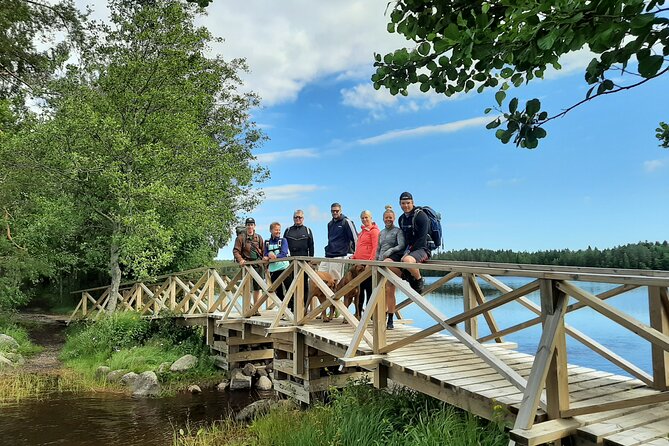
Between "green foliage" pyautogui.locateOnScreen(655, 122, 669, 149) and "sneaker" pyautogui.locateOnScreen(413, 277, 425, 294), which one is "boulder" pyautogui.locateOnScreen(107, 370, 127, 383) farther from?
"green foliage" pyautogui.locateOnScreen(655, 122, 669, 149)

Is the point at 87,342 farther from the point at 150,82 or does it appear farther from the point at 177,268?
the point at 150,82

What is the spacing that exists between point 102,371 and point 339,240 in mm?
6695

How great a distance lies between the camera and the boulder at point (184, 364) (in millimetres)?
11211

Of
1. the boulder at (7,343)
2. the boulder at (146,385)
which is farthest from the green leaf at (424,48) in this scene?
the boulder at (7,343)

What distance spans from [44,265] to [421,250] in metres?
12.2

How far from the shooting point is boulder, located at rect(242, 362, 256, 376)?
11.1 m

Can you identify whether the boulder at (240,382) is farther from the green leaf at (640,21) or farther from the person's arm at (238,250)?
the green leaf at (640,21)

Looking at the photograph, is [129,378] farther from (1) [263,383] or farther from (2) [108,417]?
(1) [263,383]

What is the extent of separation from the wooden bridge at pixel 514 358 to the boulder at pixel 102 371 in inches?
186

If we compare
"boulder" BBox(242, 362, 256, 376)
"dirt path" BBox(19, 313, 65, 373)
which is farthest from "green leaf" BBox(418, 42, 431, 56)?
"dirt path" BBox(19, 313, 65, 373)

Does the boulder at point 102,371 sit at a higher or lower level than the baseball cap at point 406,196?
lower

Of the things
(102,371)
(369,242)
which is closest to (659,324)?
(369,242)

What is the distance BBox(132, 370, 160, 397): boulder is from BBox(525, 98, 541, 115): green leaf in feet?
30.8

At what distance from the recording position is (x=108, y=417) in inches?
333
